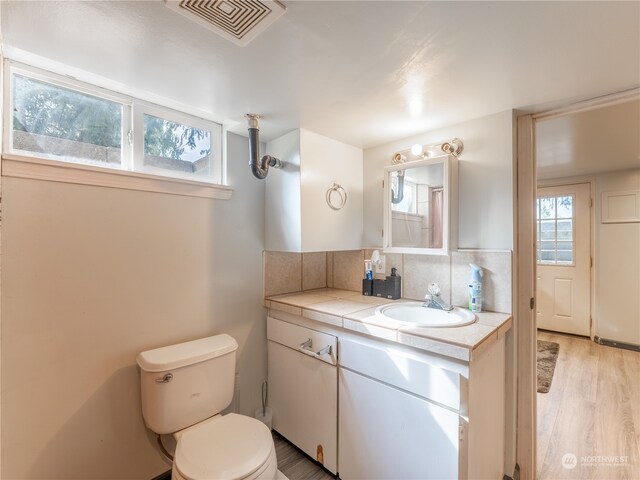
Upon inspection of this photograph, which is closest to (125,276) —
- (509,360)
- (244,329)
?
(244,329)

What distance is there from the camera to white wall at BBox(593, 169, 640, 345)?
10.8 feet

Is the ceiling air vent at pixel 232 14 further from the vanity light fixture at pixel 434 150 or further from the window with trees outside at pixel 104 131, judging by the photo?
the vanity light fixture at pixel 434 150

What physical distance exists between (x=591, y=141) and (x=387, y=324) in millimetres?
2405

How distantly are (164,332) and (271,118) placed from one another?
1313 millimetres

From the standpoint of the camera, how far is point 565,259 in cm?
379

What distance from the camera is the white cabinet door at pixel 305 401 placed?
1.57 meters

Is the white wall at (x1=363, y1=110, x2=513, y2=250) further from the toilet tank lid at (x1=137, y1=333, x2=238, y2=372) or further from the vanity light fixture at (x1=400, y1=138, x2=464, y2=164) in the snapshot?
the toilet tank lid at (x1=137, y1=333, x2=238, y2=372)

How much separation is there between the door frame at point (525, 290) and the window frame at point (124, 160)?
1677 mm

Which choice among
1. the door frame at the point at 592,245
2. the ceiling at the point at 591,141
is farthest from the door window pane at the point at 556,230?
the ceiling at the point at 591,141

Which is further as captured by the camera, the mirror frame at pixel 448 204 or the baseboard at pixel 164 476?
the mirror frame at pixel 448 204

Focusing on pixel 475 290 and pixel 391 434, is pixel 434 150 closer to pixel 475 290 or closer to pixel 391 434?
pixel 475 290

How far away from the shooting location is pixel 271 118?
1666 millimetres

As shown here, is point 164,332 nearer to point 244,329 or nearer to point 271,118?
point 244,329

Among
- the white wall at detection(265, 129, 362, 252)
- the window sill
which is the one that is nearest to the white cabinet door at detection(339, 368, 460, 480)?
the white wall at detection(265, 129, 362, 252)
